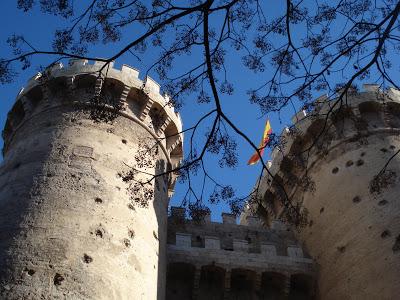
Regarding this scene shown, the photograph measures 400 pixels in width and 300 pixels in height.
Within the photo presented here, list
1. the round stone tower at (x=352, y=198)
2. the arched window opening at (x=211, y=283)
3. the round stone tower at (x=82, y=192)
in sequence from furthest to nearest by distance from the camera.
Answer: the arched window opening at (x=211, y=283)
the round stone tower at (x=352, y=198)
the round stone tower at (x=82, y=192)

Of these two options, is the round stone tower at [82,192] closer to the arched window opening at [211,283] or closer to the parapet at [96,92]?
the parapet at [96,92]

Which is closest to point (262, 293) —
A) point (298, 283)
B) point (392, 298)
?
point (298, 283)

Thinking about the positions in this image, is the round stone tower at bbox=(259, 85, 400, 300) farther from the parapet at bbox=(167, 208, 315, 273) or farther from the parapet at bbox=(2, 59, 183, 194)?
the parapet at bbox=(2, 59, 183, 194)

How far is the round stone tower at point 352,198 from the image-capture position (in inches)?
494

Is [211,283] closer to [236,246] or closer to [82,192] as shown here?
[236,246]

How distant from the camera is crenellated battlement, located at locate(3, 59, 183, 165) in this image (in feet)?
49.2

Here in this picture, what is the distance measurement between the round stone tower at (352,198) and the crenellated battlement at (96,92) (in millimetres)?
3506

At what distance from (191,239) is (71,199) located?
429 centimetres

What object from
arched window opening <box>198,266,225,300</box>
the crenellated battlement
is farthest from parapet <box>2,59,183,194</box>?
arched window opening <box>198,266,225,300</box>

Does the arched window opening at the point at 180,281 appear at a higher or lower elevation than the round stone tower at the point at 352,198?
lower

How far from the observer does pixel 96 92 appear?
14547 mm

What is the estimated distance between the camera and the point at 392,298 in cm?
1174

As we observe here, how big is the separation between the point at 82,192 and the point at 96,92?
350cm

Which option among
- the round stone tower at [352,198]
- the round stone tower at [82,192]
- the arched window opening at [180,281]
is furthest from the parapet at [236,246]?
the round stone tower at [82,192]
